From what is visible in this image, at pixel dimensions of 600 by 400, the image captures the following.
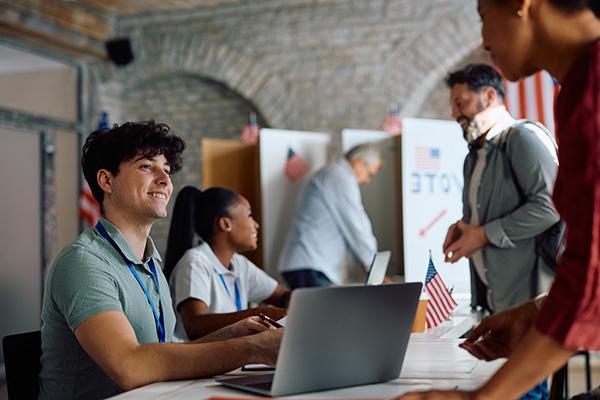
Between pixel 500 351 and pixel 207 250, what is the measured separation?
5.48 ft

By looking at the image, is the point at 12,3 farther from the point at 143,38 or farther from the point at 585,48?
the point at 585,48

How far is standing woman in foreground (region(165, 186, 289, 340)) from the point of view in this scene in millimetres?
2779

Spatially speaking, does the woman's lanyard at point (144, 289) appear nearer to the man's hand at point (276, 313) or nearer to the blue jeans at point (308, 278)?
the man's hand at point (276, 313)

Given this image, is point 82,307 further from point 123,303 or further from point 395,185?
point 395,185

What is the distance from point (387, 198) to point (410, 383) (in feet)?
14.9

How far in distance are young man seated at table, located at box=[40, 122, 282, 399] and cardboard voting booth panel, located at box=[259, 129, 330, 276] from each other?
3.41 m

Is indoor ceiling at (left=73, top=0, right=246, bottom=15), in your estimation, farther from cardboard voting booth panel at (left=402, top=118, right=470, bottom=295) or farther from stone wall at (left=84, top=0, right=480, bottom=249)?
cardboard voting booth panel at (left=402, top=118, right=470, bottom=295)

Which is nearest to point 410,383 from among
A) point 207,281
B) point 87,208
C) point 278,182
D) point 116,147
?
point 116,147

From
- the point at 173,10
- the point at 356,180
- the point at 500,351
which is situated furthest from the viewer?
the point at 173,10

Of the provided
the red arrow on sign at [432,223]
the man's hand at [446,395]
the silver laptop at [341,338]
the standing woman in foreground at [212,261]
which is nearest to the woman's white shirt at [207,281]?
the standing woman in foreground at [212,261]

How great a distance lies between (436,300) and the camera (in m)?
2.35

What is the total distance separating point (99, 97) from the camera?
7387 mm

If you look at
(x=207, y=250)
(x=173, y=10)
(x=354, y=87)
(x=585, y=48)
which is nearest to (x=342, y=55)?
(x=354, y=87)

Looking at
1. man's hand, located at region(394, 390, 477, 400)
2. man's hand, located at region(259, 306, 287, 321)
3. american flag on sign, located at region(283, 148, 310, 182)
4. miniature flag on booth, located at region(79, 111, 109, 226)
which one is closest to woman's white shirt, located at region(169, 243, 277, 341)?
man's hand, located at region(259, 306, 287, 321)
